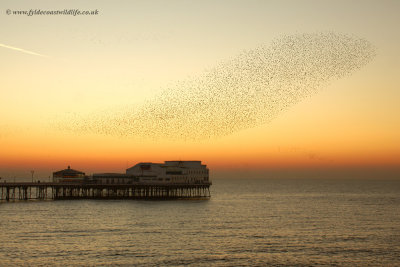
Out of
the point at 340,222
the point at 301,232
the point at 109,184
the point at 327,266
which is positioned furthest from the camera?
the point at 109,184

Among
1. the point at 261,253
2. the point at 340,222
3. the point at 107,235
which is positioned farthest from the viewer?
the point at 340,222

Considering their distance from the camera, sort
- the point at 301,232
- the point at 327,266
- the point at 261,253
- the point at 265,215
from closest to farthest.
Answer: the point at 327,266, the point at 261,253, the point at 301,232, the point at 265,215

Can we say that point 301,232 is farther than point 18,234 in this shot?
Yes

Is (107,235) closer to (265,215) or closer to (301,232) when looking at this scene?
(301,232)

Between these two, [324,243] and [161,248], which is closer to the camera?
[161,248]

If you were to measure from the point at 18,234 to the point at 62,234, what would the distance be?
5.56 metres

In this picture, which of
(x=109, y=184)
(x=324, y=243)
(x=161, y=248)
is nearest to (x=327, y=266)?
(x=324, y=243)

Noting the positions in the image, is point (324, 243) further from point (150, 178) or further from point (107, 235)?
point (150, 178)

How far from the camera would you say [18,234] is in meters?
62.1

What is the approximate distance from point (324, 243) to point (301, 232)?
30.0 ft

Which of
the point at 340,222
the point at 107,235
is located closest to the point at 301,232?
the point at 340,222

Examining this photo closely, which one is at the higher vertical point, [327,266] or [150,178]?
[150,178]

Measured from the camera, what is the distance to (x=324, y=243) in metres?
57.7

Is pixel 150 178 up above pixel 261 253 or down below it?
above
